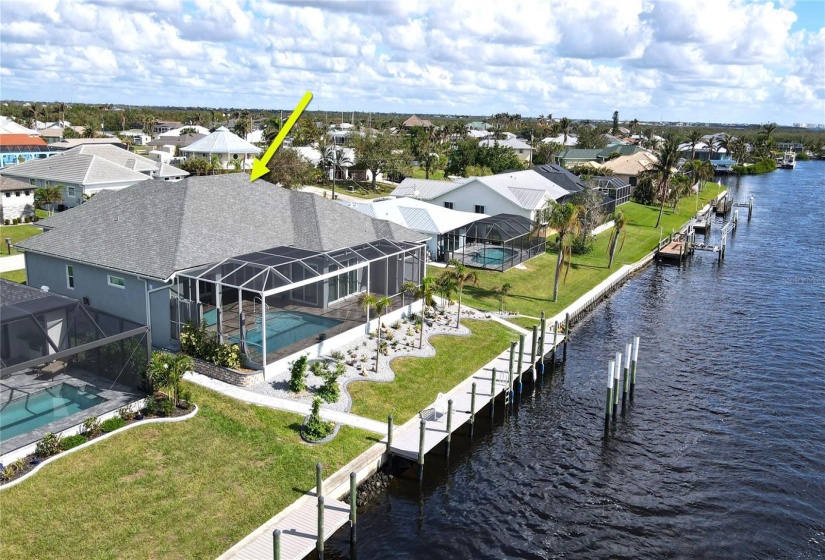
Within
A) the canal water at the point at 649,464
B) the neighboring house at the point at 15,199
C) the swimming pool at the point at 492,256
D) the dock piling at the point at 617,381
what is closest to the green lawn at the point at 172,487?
the canal water at the point at 649,464

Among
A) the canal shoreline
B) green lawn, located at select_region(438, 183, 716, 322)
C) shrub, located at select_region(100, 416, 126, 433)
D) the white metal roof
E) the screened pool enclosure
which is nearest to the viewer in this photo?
the canal shoreline

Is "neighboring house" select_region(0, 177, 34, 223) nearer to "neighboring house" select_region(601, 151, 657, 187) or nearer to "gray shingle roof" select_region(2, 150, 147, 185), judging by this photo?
"gray shingle roof" select_region(2, 150, 147, 185)

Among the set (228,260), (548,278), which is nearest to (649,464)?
(228,260)

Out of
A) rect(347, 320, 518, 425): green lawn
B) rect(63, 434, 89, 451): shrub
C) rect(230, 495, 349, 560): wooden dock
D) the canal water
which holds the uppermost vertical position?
rect(63, 434, 89, 451): shrub

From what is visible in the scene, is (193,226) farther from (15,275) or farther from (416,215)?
(416,215)

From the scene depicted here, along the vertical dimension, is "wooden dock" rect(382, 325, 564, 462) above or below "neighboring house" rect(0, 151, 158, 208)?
below

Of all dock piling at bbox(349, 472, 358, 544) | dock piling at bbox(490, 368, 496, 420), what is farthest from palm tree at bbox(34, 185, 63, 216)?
dock piling at bbox(349, 472, 358, 544)

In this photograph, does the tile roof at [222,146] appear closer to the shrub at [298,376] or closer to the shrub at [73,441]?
the shrub at [298,376]
